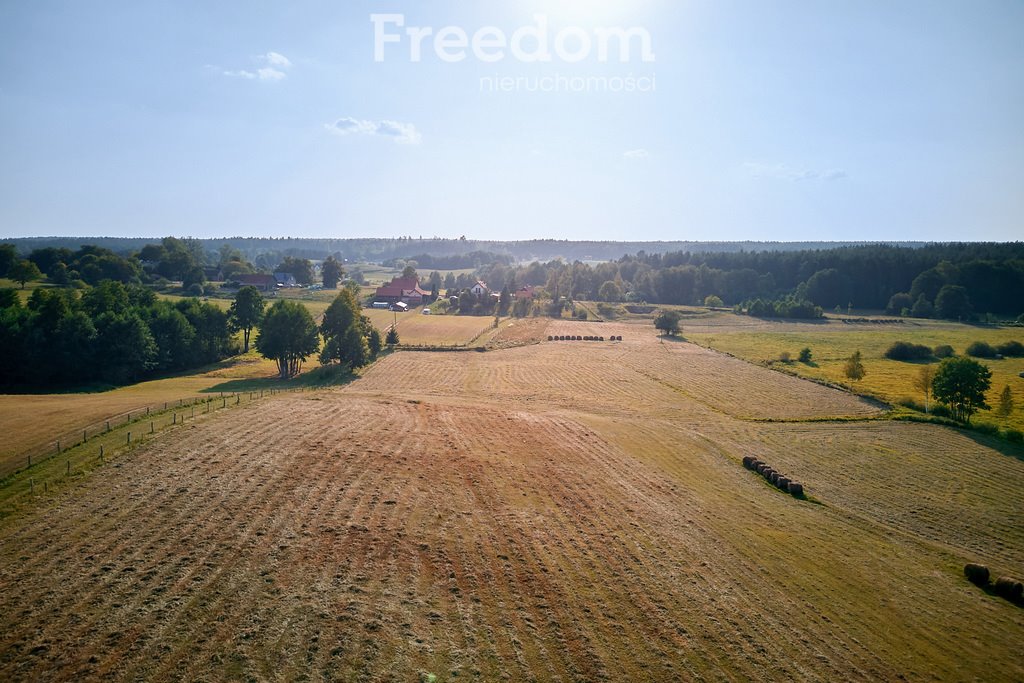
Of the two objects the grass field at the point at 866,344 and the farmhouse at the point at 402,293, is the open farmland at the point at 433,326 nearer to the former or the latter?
the farmhouse at the point at 402,293

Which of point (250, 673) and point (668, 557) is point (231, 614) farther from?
point (668, 557)

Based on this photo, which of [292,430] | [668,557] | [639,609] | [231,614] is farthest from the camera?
[292,430]

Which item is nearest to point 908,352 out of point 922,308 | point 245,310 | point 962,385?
point 962,385

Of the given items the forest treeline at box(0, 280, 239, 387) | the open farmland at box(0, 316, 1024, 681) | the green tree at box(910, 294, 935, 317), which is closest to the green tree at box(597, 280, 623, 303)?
the green tree at box(910, 294, 935, 317)

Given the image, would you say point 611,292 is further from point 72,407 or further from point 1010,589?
point 1010,589

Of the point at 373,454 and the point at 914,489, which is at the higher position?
the point at 373,454

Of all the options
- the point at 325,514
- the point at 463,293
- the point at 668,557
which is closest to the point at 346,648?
the point at 325,514

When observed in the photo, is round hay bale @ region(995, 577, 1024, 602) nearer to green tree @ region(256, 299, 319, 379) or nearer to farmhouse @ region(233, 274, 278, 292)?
green tree @ region(256, 299, 319, 379)
